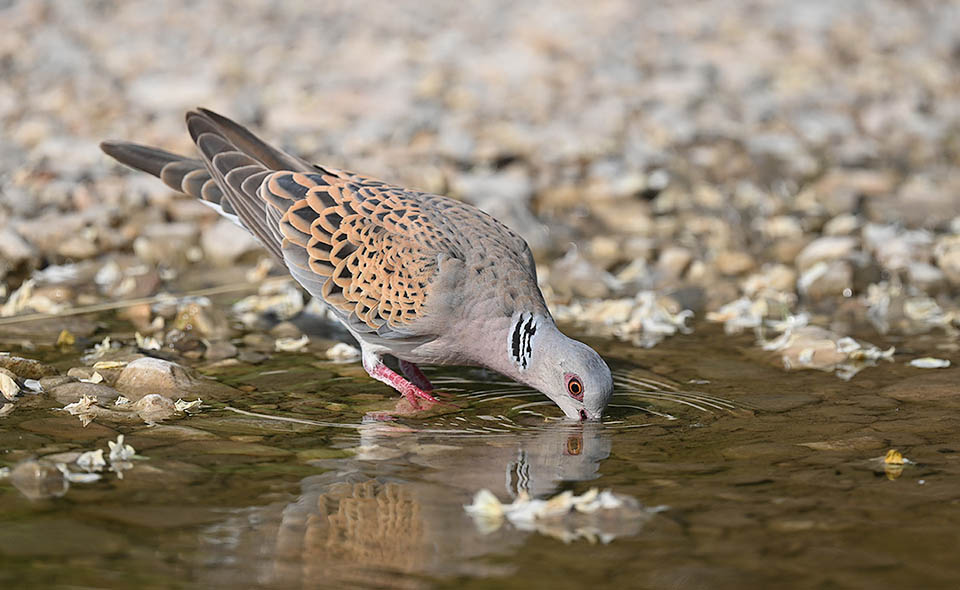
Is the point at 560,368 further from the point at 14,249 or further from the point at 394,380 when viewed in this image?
the point at 14,249

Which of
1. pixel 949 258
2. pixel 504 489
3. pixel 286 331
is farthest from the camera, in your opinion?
pixel 949 258

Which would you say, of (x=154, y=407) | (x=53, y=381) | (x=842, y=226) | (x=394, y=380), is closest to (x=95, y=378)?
(x=53, y=381)

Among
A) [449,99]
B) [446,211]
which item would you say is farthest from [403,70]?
[446,211]

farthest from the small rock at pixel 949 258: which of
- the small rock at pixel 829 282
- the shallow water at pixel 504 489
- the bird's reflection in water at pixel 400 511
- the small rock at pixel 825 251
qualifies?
the bird's reflection in water at pixel 400 511

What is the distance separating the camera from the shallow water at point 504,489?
3.46 metres

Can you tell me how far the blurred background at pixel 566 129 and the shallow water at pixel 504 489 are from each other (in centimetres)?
170

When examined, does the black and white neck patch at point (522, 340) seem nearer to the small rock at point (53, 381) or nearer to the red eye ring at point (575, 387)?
the red eye ring at point (575, 387)

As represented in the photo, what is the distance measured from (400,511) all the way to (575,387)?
1.27 m

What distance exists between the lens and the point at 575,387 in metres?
5.01

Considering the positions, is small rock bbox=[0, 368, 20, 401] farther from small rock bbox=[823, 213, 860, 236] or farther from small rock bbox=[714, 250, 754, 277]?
small rock bbox=[823, 213, 860, 236]

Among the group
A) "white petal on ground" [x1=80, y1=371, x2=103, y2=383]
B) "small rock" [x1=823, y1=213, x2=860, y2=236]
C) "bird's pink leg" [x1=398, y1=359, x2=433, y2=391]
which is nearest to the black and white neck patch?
"bird's pink leg" [x1=398, y1=359, x2=433, y2=391]

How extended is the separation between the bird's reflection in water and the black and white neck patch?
1.27 feet

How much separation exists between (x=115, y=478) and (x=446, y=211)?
219 cm

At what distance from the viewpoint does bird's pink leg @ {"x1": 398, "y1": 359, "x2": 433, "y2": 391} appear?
5770mm
